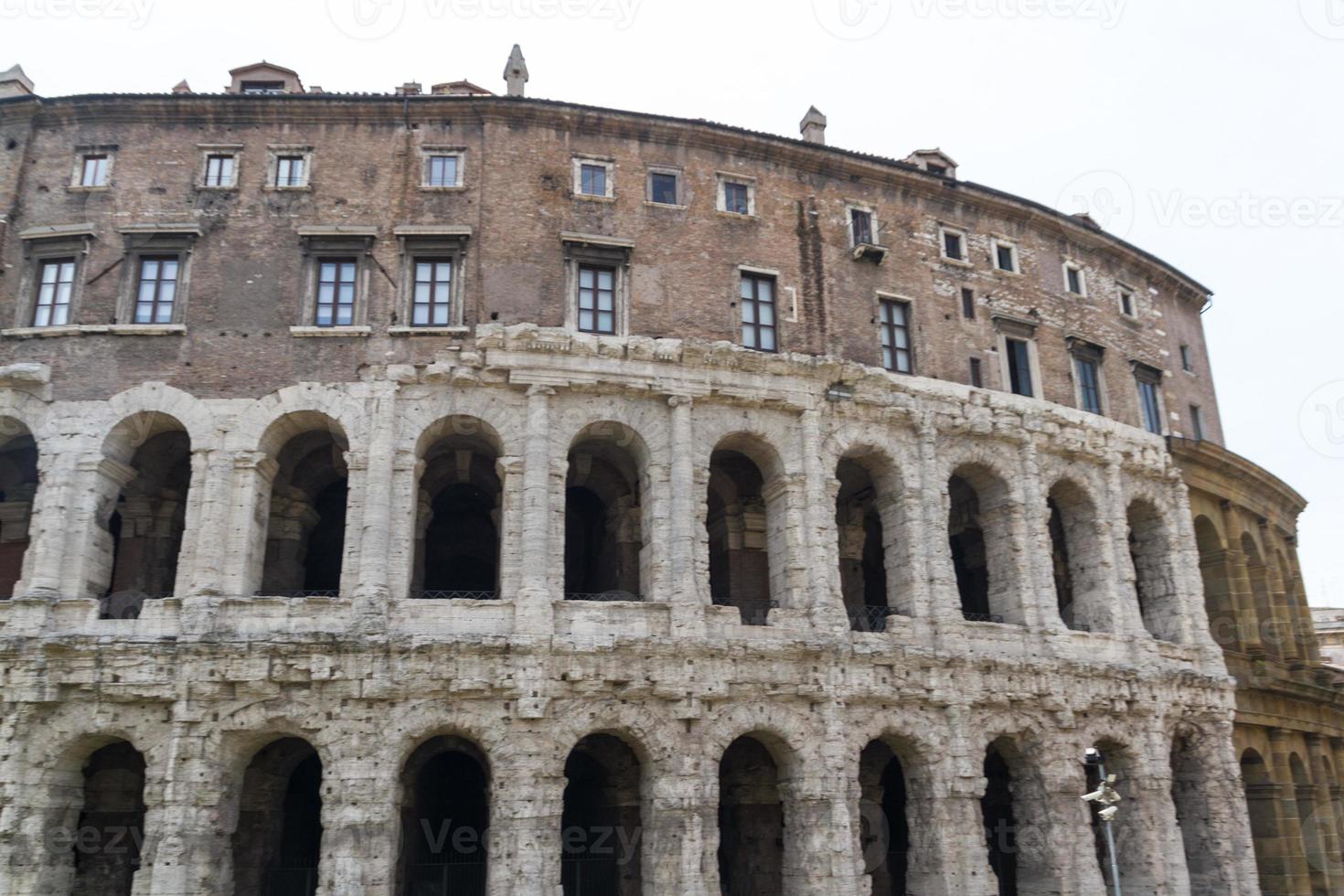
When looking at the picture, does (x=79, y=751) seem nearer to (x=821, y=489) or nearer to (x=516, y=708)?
(x=516, y=708)

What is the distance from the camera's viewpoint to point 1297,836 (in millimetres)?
26609

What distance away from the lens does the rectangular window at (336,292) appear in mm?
20141

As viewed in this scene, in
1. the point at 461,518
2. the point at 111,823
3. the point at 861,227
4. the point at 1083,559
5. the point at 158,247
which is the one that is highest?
the point at 861,227

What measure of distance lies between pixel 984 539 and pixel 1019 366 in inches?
161

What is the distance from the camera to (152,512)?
20.8 m

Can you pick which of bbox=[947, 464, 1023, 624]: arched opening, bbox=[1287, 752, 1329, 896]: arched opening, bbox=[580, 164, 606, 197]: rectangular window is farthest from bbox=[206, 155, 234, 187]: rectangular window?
bbox=[1287, 752, 1329, 896]: arched opening

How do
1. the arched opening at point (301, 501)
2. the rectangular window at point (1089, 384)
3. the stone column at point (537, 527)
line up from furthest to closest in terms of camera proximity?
the rectangular window at point (1089, 384) → the arched opening at point (301, 501) → the stone column at point (537, 527)

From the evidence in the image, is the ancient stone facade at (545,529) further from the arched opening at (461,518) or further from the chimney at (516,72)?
the chimney at (516,72)

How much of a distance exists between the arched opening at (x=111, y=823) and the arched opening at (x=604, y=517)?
845 cm

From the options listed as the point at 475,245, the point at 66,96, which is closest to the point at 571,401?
the point at 475,245

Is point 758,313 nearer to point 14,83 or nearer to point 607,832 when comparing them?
point 607,832

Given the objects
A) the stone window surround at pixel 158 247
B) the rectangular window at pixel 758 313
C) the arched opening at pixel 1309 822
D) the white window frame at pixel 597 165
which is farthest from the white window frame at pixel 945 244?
the stone window surround at pixel 158 247

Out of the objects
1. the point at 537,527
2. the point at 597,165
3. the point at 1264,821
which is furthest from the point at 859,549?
the point at 1264,821

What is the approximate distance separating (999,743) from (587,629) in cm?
899
